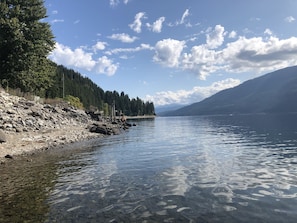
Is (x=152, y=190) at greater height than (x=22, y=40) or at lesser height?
lesser

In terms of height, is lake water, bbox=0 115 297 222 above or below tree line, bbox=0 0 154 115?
below

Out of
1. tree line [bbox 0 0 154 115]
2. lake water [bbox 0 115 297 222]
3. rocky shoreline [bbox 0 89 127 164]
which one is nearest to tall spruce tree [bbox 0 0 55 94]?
tree line [bbox 0 0 154 115]

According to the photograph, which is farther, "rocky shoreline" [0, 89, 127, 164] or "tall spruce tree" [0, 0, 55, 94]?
"tall spruce tree" [0, 0, 55, 94]

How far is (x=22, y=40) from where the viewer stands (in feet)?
158

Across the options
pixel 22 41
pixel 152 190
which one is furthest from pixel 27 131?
pixel 152 190

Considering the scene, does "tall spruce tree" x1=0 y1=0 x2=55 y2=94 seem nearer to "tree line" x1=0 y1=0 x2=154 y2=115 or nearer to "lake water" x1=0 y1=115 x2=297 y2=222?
"tree line" x1=0 y1=0 x2=154 y2=115

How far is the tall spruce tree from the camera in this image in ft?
157

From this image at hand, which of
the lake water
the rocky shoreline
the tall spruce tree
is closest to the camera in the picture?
the lake water

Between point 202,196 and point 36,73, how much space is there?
50.9m

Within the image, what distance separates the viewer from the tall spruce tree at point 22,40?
47812 mm

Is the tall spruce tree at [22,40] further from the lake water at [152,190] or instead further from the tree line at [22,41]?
the lake water at [152,190]

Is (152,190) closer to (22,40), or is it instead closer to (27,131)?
(27,131)

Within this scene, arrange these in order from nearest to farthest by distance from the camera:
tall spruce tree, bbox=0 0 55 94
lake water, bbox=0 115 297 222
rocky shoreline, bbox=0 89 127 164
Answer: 1. lake water, bbox=0 115 297 222
2. rocky shoreline, bbox=0 89 127 164
3. tall spruce tree, bbox=0 0 55 94

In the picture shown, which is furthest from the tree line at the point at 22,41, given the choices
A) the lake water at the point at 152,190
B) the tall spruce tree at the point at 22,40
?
the lake water at the point at 152,190
